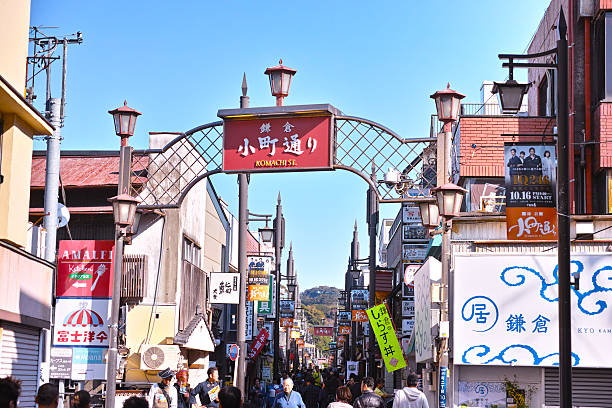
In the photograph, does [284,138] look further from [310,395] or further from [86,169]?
[310,395]

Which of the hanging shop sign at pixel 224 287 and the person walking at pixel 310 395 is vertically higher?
the hanging shop sign at pixel 224 287

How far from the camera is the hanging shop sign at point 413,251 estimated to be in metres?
39.7

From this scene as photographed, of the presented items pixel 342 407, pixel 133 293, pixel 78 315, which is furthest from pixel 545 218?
pixel 133 293

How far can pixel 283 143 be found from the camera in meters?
19.8

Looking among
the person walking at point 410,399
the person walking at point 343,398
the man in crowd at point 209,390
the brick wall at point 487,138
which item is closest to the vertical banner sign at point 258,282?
the brick wall at point 487,138

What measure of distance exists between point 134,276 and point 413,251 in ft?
50.1

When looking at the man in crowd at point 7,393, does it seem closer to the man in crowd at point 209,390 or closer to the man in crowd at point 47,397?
the man in crowd at point 47,397

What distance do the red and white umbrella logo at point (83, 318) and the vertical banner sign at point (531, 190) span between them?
8823 mm

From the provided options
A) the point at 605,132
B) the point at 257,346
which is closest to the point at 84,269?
the point at 605,132

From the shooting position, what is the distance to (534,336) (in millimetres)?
19266

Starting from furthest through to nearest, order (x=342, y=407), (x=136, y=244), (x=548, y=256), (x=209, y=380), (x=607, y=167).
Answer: (x=136, y=244) < (x=607, y=167) < (x=548, y=256) < (x=209, y=380) < (x=342, y=407)

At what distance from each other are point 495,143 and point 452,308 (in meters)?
9.38

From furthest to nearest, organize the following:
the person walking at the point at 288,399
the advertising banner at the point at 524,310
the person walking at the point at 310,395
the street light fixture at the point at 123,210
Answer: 1. the person walking at the point at 310,395
2. the street light fixture at the point at 123,210
3. the advertising banner at the point at 524,310
4. the person walking at the point at 288,399

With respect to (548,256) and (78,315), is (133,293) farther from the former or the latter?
(548,256)
